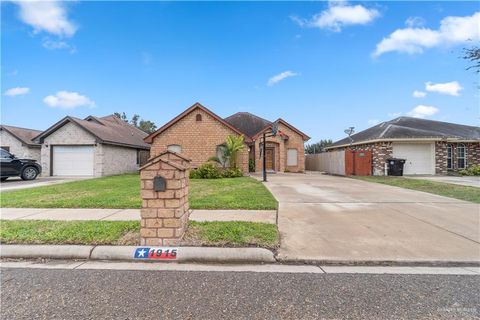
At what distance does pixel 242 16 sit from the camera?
12477 mm

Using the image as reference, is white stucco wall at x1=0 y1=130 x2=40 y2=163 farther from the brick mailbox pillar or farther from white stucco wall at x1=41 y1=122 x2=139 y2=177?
the brick mailbox pillar

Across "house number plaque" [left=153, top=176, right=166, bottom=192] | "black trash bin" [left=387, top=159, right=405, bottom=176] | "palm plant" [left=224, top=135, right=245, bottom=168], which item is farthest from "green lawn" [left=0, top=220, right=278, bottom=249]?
"black trash bin" [left=387, top=159, right=405, bottom=176]

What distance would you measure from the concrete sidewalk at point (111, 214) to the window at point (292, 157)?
17.9 metres

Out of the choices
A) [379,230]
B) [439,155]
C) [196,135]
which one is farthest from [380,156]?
[379,230]

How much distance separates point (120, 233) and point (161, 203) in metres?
1.08

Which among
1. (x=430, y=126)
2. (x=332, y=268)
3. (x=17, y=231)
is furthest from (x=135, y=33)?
(x=430, y=126)

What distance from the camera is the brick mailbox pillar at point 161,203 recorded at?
4.34 meters

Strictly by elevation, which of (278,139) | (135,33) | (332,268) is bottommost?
(332,268)

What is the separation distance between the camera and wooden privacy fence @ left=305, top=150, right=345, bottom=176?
21188mm

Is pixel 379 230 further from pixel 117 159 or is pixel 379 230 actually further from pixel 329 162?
pixel 117 159

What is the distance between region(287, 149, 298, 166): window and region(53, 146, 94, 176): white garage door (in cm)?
1625

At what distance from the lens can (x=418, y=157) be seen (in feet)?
64.1

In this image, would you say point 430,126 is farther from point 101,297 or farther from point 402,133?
point 101,297

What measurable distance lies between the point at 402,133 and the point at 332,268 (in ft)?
64.6
